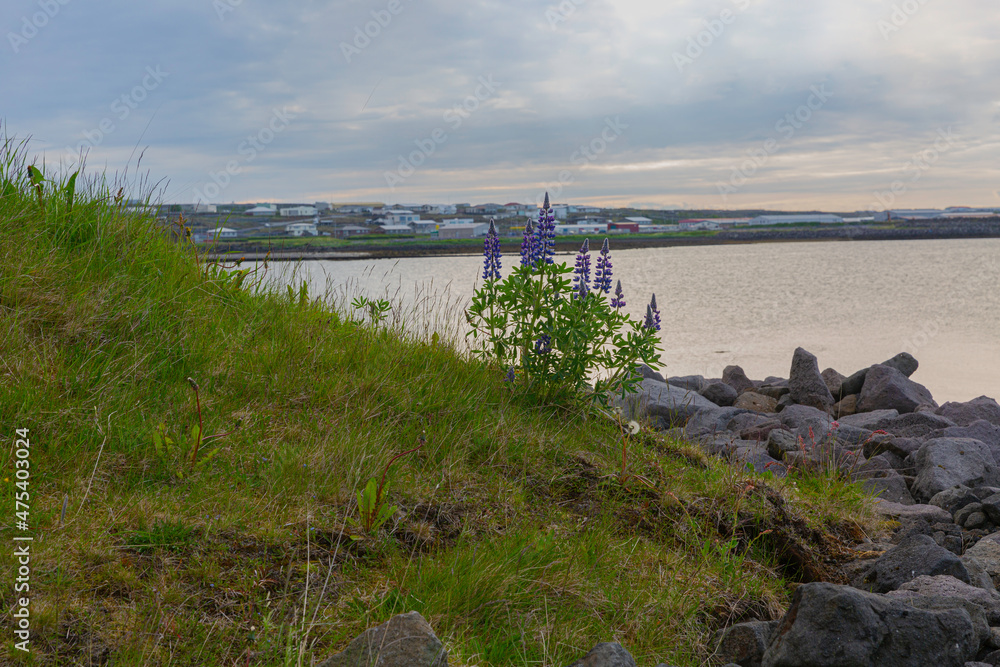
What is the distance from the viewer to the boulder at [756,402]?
10.2 meters

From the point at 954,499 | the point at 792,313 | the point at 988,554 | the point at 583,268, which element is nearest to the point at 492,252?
the point at 583,268

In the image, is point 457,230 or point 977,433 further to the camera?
point 457,230

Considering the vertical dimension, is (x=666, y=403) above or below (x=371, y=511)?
below

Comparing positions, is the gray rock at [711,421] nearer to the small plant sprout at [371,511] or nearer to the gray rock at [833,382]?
the gray rock at [833,382]

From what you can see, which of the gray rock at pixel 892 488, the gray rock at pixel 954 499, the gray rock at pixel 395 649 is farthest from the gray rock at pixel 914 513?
the gray rock at pixel 395 649

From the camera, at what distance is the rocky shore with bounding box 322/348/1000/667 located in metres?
2.92

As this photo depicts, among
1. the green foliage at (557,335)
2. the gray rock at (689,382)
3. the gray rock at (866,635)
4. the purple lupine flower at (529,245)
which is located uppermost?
the purple lupine flower at (529,245)

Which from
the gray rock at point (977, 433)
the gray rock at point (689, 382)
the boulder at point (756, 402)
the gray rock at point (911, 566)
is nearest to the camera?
the gray rock at point (911, 566)

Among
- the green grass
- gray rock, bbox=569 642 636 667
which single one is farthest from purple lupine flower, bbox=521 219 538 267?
gray rock, bbox=569 642 636 667

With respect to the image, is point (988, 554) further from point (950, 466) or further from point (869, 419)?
point (869, 419)

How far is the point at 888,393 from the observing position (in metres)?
9.70

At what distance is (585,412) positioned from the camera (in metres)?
5.48

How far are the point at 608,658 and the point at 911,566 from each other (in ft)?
8.24

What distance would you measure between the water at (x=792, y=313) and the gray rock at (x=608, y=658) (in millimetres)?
3812
